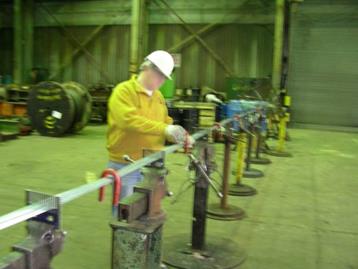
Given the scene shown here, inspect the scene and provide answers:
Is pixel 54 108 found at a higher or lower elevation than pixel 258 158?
higher

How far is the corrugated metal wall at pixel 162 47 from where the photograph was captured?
11.9 meters

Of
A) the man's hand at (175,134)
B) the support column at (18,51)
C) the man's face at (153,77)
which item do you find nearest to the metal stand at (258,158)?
the man's face at (153,77)

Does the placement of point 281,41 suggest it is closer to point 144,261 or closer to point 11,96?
point 11,96

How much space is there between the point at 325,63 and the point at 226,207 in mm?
8179

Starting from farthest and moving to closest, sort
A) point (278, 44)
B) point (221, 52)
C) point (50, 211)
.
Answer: point (221, 52), point (278, 44), point (50, 211)

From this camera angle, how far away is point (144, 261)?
1.83m

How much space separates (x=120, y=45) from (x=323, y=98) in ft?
19.7

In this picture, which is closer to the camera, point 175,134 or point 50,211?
point 50,211

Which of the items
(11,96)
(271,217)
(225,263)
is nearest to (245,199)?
(271,217)

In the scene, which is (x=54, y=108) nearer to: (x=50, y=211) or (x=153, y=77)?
(x=153, y=77)

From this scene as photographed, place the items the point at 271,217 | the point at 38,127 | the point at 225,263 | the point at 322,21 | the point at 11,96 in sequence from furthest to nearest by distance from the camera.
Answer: the point at 322,21 → the point at 11,96 → the point at 38,127 → the point at 271,217 → the point at 225,263

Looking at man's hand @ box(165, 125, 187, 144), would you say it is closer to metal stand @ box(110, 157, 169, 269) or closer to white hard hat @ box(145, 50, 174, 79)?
white hard hat @ box(145, 50, 174, 79)

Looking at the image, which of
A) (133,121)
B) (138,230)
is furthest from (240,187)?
(138,230)

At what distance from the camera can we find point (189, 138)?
103 inches
